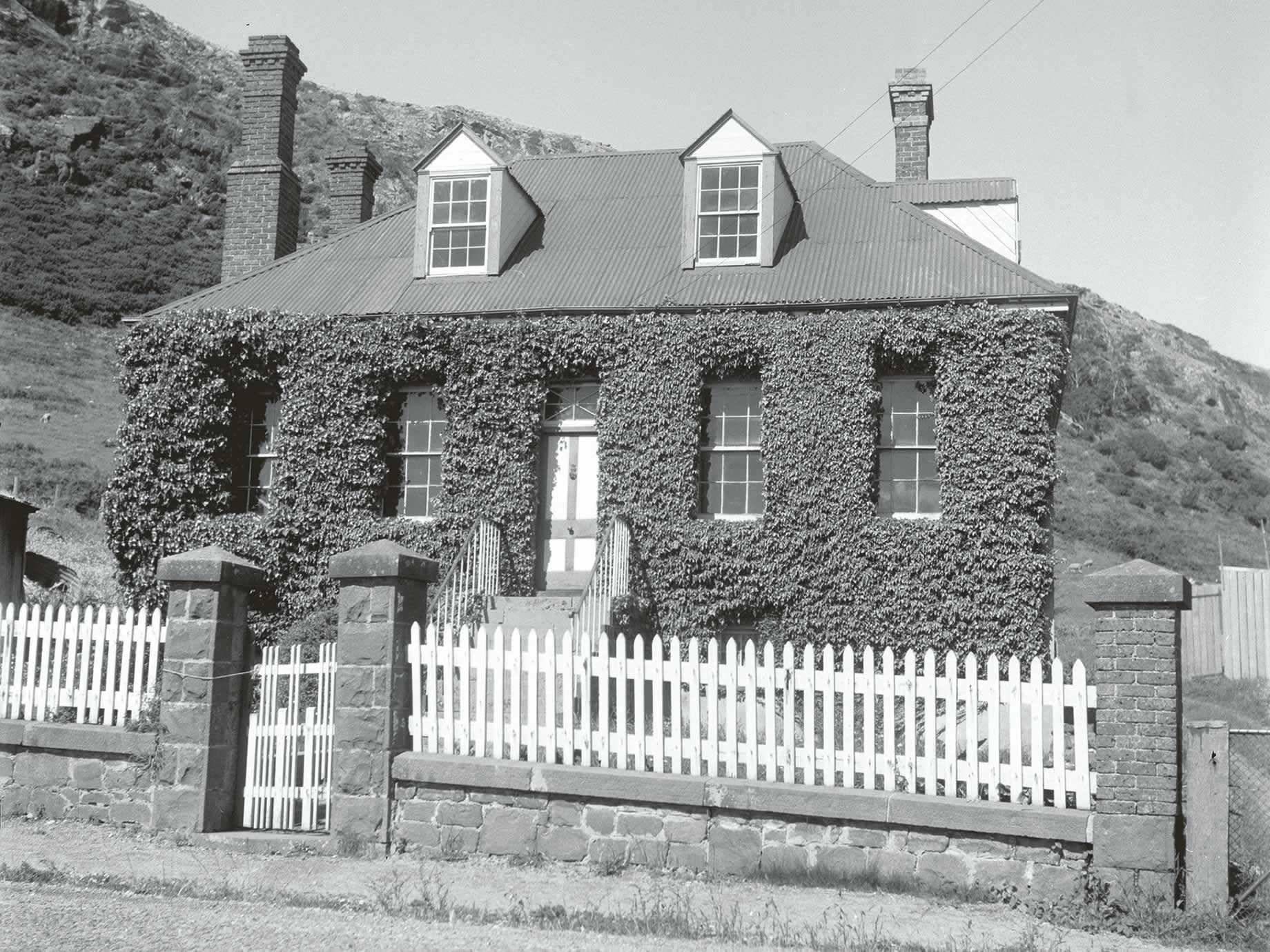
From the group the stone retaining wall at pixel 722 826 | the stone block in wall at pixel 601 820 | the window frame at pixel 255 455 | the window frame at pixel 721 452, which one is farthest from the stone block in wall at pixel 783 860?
the window frame at pixel 255 455

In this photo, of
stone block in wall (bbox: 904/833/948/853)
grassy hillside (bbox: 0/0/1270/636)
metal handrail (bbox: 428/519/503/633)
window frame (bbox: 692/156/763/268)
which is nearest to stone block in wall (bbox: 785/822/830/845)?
stone block in wall (bbox: 904/833/948/853)

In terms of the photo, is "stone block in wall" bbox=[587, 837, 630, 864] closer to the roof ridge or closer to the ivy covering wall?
the ivy covering wall

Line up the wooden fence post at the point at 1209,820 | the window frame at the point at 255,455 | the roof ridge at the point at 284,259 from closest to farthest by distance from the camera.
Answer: the wooden fence post at the point at 1209,820 < the window frame at the point at 255,455 < the roof ridge at the point at 284,259

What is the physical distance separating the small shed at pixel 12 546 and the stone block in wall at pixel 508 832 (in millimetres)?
9204

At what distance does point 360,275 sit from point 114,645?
8.58 m

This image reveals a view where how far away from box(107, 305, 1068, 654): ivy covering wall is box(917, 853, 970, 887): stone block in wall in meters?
6.69

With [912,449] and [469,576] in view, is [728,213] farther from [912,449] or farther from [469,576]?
[469,576]

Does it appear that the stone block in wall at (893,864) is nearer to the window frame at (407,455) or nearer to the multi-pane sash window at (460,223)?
the window frame at (407,455)

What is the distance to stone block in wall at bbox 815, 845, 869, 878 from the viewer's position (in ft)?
26.1

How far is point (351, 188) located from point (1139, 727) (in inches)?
633

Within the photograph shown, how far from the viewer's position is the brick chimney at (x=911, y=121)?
18844 millimetres

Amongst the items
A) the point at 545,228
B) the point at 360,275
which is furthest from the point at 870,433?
the point at 360,275

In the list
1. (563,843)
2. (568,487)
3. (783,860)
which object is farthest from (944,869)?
(568,487)

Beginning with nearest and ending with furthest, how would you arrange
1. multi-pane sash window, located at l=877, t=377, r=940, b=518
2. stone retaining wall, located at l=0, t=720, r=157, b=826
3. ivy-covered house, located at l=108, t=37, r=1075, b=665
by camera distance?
stone retaining wall, located at l=0, t=720, r=157, b=826
ivy-covered house, located at l=108, t=37, r=1075, b=665
multi-pane sash window, located at l=877, t=377, r=940, b=518
